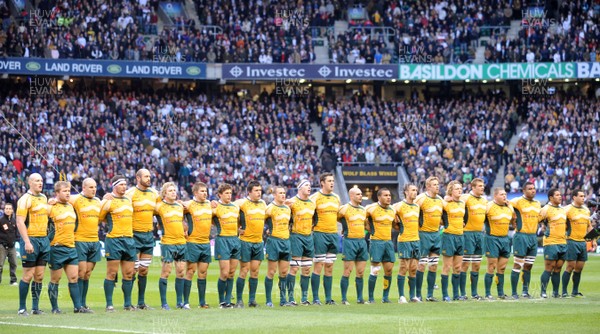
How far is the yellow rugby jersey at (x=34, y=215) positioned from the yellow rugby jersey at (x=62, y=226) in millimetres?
151

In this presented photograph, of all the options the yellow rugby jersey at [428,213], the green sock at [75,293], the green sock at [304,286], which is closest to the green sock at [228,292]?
Answer: the green sock at [304,286]

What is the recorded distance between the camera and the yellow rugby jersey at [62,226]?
18953mm

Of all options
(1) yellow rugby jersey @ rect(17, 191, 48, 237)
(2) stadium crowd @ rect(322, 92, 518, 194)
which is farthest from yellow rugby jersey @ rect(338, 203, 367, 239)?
(2) stadium crowd @ rect(322, 92, 518, 194)

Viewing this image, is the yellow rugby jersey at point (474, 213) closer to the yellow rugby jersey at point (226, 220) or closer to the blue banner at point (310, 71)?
the yellow rugby jersey at point (226, 220)

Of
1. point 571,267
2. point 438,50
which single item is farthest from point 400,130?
point 571,267

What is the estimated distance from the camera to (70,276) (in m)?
19.0

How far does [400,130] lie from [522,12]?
10.3 m

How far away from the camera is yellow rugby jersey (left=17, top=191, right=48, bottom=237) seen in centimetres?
1877

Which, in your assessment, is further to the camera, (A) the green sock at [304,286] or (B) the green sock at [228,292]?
(A) the green sock at [304,286]

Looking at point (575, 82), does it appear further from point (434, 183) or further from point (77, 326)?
point (77, 326)

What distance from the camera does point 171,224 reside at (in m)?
20.2

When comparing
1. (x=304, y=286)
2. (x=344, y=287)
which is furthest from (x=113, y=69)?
(x=344, y=287)

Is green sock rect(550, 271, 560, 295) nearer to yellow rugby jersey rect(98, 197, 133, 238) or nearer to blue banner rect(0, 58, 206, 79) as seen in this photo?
yellow rugby jersey rect(98, 197, 133, 238)

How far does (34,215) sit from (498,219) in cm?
976
